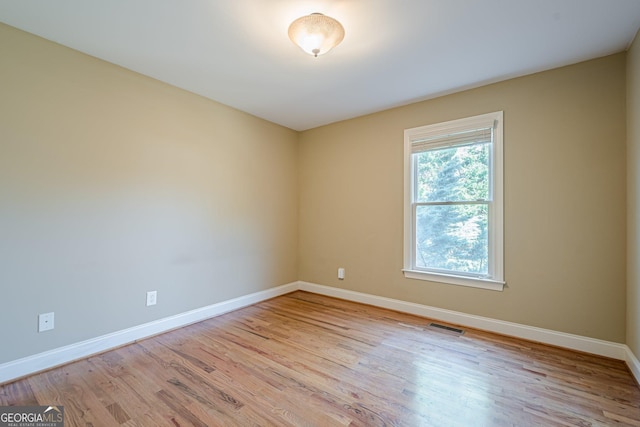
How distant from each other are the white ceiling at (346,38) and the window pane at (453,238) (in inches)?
51.3

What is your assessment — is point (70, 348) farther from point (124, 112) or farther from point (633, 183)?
point (633, 183)

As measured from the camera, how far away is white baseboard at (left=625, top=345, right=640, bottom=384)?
6.28 feet

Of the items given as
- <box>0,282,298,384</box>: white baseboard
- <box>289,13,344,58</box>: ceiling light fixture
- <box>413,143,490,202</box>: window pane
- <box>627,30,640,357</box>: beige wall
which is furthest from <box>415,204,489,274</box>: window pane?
<box>0,282,298,384</box>: white baseboard

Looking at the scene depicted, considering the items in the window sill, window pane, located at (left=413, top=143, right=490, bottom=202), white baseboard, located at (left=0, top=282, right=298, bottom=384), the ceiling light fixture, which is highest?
the ceiling light fixture

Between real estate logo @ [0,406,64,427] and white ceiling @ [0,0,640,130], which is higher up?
white ceiling @ [0,0,640,130]

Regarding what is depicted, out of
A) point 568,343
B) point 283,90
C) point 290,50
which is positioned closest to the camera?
point 290,50

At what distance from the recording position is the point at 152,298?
2684mm

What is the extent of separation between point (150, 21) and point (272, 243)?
9.03 feet

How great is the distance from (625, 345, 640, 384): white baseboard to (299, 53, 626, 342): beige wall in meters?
0.15

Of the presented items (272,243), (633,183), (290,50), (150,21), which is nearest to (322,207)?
(272,243)

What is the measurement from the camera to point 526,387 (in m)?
1.88

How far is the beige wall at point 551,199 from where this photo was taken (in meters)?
2.26

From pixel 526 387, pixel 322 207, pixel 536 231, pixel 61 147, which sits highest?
pixel 61 147

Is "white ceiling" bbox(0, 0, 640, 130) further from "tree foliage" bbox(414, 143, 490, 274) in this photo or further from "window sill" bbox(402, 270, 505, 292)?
"window sill" bbox(402, 270, 505, 292)
